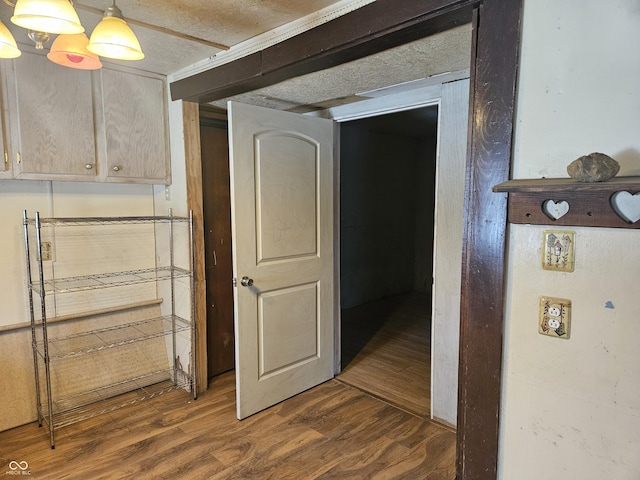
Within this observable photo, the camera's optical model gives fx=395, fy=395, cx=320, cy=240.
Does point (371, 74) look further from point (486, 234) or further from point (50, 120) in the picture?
point (50, 120)

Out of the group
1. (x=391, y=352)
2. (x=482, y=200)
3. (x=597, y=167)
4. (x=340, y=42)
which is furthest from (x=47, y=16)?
(x=391, y=352)

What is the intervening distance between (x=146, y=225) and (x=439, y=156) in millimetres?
2071

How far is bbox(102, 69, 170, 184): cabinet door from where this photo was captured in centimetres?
244

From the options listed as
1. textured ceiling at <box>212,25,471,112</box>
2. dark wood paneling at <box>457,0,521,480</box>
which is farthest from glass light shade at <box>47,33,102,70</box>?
dark wood paneling at <box>457,0,521,480</box>

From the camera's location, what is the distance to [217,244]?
3.04m

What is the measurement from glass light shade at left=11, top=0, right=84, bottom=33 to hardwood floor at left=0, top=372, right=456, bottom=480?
6.43 feet

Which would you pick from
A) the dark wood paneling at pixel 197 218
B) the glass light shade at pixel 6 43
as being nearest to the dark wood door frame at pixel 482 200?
the glass light shade at pixel 6 43

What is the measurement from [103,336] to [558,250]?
274 cm

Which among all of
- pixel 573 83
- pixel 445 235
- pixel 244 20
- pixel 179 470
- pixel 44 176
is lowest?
pixel 179 470

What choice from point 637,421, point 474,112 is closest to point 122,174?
point 474,112

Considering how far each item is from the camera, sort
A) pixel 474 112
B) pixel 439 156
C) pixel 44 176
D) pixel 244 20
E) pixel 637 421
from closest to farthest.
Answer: pixel 637 421 → pixel 474 112 → pixel 244 20 → pixel 44 176 → pixel 439 156

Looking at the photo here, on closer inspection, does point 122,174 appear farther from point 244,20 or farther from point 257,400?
point 257,400

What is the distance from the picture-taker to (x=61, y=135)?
89.0 inches

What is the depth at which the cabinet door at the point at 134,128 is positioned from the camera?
244cm
